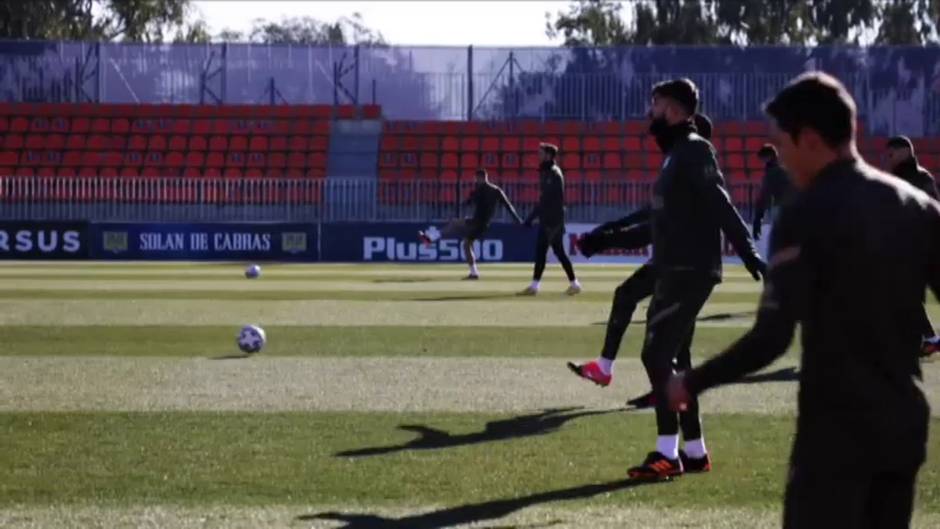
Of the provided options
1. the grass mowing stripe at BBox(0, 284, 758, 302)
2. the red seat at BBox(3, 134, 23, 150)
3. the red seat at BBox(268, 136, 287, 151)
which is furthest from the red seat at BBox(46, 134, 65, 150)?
the grass mowing stripe at BBox(0, 284, 758, 302)

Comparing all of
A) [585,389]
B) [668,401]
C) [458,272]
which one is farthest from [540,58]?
[668,401]

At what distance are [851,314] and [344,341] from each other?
1309 cm

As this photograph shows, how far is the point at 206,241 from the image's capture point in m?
42.0

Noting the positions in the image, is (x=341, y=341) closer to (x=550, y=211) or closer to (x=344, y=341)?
(x=344, y=341)

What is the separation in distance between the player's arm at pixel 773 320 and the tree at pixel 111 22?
68.6 m

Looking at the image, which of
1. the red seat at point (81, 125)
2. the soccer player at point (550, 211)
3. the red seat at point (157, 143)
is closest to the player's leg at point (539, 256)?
the soccer player at point (550, 211)

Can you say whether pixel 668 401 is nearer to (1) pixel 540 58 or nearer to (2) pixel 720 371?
(2) pixel 720 371

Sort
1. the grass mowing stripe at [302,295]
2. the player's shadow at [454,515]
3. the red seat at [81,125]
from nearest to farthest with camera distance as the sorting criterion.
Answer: the player's shadow at [454,515]
the grass mowing stripe at [302,295]
the red seat at [81,125]

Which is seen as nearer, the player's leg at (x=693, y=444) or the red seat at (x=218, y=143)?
the player's leg at (x=693, y=444)

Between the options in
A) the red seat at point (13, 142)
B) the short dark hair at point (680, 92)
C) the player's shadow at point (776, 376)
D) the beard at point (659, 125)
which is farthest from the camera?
the red seat at point (13, 142)

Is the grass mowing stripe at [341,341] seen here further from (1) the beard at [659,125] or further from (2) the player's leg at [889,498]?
(2) the player's leg at [889,498]

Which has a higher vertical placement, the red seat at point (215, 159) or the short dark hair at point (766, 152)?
the short dark hair at point (766, 152)

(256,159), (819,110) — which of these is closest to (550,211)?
(819,110)

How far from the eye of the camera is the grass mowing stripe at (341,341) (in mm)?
16859
